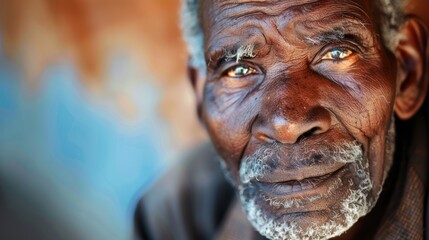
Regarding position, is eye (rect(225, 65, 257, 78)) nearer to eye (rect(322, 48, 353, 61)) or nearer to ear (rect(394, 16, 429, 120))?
eye (rect(322, 48, 353, 61))

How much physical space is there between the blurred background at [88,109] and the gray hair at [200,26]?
0.77m

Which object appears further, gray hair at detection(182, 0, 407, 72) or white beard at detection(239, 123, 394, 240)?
gray hair at detection(182, 0, 407, 72)

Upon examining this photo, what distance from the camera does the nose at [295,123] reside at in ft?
5.80

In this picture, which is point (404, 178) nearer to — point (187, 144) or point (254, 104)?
point (254, 104)

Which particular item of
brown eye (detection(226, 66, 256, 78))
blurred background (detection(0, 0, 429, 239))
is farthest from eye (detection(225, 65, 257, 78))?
blurred background (detection(0, 0, 429, 239))

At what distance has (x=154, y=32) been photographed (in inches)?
123

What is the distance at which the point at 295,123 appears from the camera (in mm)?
1765

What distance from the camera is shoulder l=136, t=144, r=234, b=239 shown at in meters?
2.66

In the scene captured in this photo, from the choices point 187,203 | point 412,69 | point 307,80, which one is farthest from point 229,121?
point 187,203

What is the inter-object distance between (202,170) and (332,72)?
1014 millimetres

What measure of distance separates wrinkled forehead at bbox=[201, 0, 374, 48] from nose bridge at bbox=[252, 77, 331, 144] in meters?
0.16

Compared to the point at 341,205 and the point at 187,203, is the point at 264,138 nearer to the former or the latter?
the point at 341,205

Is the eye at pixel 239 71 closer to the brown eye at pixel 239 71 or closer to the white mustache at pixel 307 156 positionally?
the brown eye at pixel 239 71

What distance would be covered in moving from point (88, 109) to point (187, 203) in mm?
818
